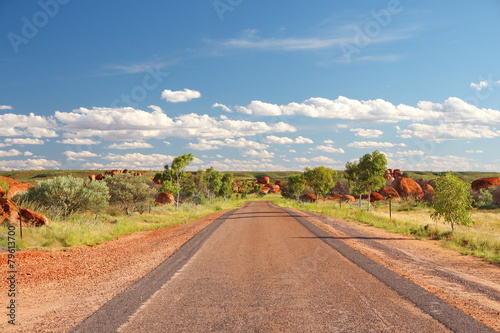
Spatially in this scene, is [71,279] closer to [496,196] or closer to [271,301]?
[271,301]

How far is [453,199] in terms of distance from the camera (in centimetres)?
1772

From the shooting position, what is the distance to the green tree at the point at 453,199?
1752cm

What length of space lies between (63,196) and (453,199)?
71.6 feet

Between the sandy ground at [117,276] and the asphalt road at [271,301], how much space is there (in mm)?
518

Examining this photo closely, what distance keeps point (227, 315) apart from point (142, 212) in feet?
92.4

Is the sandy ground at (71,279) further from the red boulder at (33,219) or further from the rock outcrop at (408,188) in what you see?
the rock outcrop at (408,188)

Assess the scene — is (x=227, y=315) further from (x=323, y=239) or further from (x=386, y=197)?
(x=386, y=197)

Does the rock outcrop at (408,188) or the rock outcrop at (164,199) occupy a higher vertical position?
the rock outcrop at (408,188)

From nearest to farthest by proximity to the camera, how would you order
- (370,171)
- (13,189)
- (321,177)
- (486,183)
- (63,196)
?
1. (63,196)
2. (13,189)
3. (370,171)
4. (486,183)
5. (321,177)

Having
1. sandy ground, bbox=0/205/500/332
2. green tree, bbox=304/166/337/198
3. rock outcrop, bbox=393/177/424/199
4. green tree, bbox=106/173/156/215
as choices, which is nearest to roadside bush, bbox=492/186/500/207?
rock outcrop, bbox=393/177/424/199

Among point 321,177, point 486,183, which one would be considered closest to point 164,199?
point 321,177

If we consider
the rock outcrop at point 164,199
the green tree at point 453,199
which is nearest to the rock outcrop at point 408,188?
the rock outcrop at point 164,199

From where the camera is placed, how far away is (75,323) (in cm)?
548

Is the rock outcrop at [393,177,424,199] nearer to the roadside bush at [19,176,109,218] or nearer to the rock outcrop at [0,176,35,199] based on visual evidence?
the roadside bush at [19,176,109,218]
